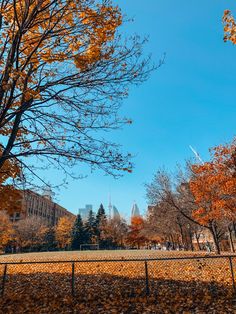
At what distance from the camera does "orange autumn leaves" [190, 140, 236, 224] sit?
21.0m

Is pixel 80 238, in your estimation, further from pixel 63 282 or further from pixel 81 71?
pixel 81 71

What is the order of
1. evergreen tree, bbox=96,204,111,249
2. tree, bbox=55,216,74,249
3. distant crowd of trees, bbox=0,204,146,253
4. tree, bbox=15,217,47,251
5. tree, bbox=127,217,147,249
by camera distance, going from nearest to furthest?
1. tree, bbox=15,217,47,251
2. distant crowd of trees, bbox=0,204,146,253
3. tree, bbox=55,216,74,249
4. evergreen tree, bbox=96,204,111,249
5. tree, bbox=127,217,147,249

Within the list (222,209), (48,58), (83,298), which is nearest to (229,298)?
(83,298)

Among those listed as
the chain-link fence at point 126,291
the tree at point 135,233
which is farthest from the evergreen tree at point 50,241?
the chain-link fence at point 126,291

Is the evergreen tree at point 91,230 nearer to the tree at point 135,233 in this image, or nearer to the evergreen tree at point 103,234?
the evergreen tree at point 103,234

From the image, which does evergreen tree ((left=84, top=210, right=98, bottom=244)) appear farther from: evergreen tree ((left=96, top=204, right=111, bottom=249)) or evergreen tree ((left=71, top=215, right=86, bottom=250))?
evergreen tree ((left=71, top=215, right=86, bottom=250))

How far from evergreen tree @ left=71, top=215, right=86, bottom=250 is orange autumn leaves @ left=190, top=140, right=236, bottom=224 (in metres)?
48.4

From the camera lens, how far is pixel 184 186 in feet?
102

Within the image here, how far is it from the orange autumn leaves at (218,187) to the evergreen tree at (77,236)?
4844 centimetres

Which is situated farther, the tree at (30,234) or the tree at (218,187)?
the tree at (30,234)

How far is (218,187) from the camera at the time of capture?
22422 mm

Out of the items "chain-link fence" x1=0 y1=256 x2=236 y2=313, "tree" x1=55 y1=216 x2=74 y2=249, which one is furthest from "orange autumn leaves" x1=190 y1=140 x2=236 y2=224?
"tree" x1=55 y1=216 x2=74 y2=249

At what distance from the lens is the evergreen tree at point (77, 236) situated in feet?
220

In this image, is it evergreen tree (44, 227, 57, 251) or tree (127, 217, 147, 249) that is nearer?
evergreen tree (44, 227, 57, 251)
